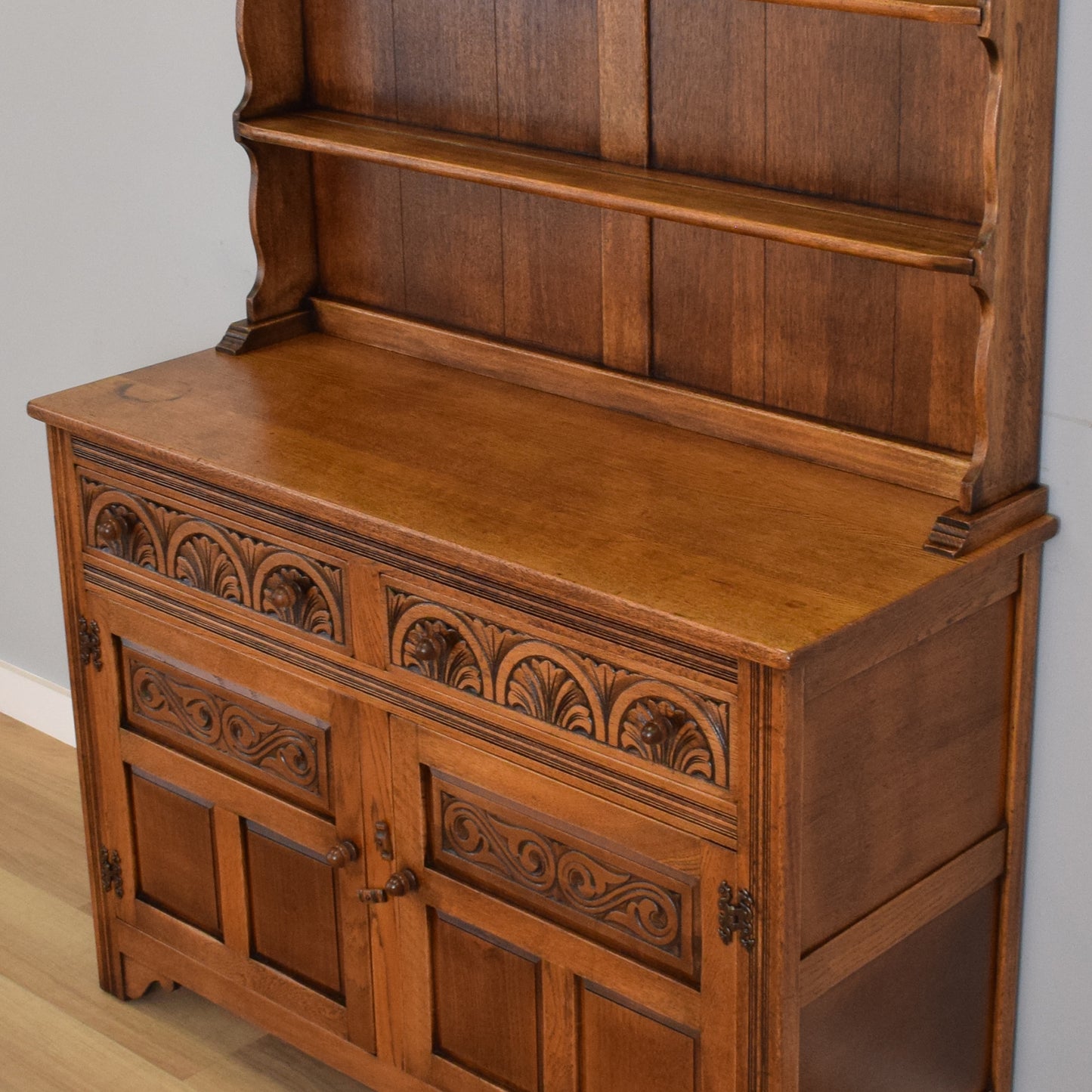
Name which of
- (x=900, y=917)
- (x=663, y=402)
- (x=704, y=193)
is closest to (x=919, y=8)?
(x=704, y=193)

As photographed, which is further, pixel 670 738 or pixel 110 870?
pixel 110 870

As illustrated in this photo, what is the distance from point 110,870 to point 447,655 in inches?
36.8

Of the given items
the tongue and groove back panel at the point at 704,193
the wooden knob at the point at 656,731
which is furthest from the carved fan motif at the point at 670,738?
the tongue and groove back panel at the point at 704,193

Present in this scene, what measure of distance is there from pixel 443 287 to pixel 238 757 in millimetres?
764

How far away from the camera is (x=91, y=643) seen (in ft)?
8.84

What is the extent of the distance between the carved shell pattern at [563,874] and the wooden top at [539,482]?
0.37 m

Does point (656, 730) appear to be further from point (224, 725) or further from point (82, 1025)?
point (82, 1025)

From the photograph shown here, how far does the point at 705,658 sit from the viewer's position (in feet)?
6.21

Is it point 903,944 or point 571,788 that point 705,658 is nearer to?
point 571,788

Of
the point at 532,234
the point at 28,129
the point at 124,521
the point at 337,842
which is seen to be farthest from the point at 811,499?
the point at 28,129

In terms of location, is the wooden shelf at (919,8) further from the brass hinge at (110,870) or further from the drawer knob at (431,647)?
the brass hinge at (110,870)

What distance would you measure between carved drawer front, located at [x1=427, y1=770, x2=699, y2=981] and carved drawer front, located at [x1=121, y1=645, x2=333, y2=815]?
0.76ft

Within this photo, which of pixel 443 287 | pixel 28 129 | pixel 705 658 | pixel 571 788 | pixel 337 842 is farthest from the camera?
pixel 28 129

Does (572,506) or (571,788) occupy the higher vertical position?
(572,506)
